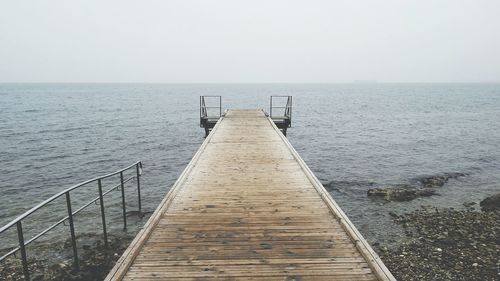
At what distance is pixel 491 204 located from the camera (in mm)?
13211

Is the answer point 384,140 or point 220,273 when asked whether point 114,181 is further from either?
point 384,140

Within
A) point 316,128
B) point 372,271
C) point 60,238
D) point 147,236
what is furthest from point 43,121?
point 372,271

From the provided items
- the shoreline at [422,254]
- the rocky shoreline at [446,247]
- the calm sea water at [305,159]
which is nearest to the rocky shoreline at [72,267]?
the shoreline at [422,254]

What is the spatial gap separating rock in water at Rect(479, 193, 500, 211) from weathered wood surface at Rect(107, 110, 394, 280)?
8858 mm

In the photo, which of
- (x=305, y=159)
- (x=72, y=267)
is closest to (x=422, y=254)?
(x=72, y=267)

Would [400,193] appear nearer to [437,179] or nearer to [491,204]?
[491,204]

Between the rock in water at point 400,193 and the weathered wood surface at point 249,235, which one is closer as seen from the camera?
the weathered wood surface at point 249,235

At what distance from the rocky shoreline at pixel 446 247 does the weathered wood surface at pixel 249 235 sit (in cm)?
358

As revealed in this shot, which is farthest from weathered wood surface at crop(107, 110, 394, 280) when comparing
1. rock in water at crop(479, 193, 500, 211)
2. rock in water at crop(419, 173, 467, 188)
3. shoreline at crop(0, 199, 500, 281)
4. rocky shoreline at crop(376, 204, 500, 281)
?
rock in water at crop(419, 173, 467, 188)

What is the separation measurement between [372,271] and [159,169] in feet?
54.6

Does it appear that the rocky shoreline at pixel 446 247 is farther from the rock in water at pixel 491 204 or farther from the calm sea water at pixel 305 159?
the calm sea water at pixel 305 159

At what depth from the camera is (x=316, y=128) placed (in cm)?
3791

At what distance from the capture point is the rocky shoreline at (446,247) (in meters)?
8.28

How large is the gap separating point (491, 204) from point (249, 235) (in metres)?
12.4
